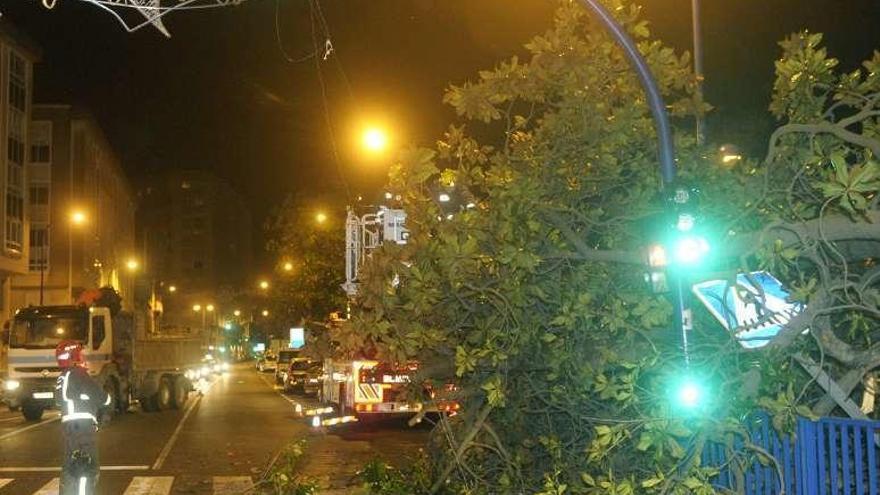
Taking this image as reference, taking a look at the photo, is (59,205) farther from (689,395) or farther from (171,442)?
(689,395)

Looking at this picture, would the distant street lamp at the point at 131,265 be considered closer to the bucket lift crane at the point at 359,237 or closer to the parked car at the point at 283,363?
the parked car at the point at 283,363

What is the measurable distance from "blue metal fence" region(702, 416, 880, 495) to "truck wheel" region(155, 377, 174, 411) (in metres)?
24.6

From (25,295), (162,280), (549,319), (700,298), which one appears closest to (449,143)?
(549,319)

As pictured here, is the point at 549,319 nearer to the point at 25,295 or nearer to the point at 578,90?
the point at 578,90

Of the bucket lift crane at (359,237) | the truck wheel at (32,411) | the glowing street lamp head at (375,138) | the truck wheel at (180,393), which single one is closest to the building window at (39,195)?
the truck wheel at (180,393)

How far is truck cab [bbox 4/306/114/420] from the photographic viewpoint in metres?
25.6

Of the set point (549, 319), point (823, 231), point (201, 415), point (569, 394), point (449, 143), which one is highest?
point (449, 143)

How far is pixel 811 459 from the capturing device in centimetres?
742

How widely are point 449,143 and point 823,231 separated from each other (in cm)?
403

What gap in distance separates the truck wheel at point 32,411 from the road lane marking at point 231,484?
13371 mm

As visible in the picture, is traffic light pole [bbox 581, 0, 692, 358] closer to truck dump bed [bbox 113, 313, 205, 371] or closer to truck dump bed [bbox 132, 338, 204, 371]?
truck dump bed [bbox 113, 313, 205, 371]

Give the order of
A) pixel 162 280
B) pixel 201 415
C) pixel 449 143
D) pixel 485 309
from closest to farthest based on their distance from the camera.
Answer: pixel 485 309 → pixel 449 143 → pixel 201 415 → pixel 162 280

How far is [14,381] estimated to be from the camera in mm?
25531

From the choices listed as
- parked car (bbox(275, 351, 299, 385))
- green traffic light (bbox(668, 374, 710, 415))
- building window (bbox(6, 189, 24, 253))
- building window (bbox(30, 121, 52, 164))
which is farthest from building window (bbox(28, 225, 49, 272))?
green traffic light (bbox(668, 374, 710, 415))
